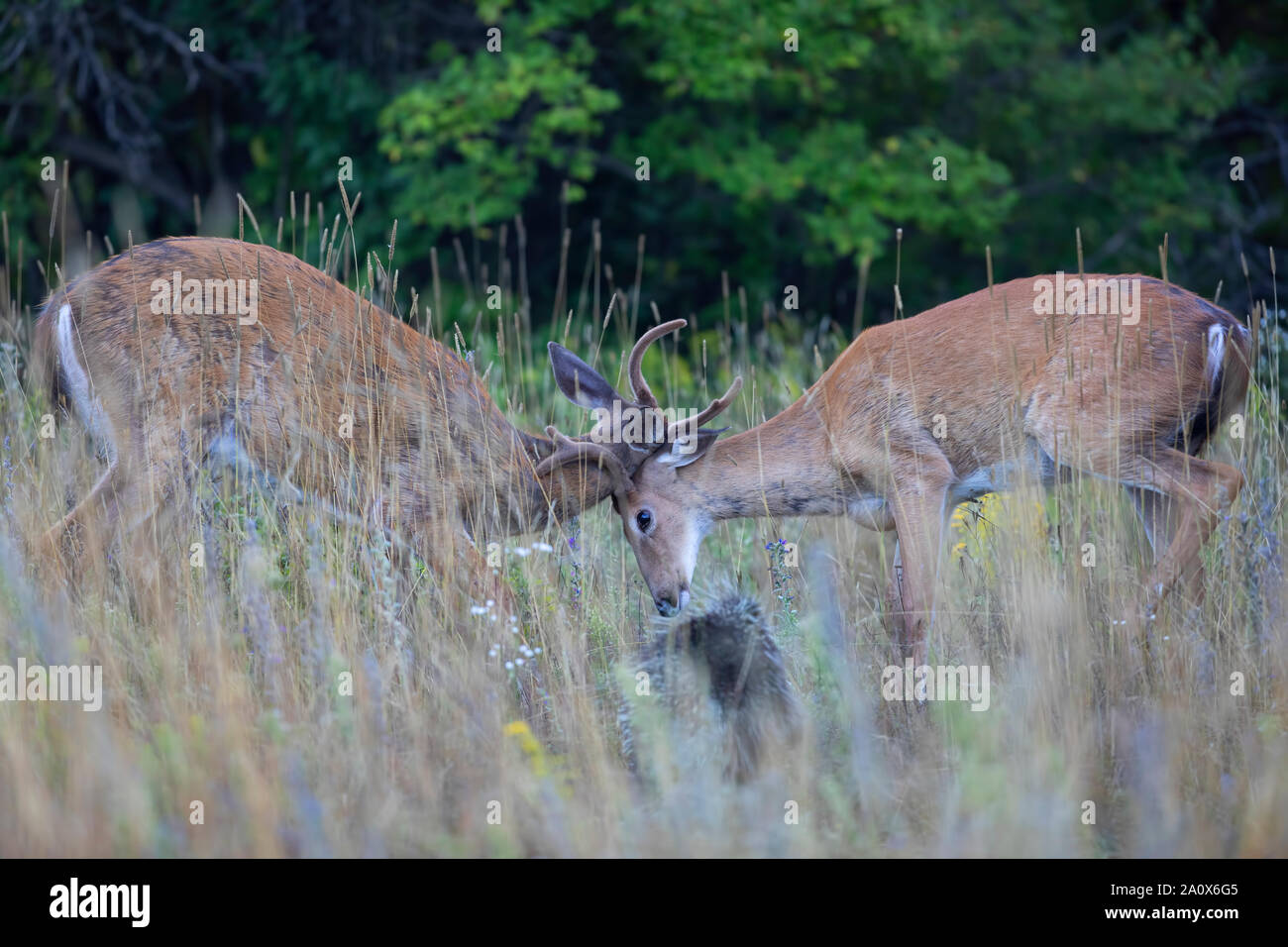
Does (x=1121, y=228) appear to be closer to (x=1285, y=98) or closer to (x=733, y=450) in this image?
(x=1285, y=98)

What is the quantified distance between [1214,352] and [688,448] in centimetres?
220

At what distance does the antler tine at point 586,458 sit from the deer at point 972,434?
0.5 inches

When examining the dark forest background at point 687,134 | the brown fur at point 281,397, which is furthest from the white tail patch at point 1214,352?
the dark forest background at point 687,134

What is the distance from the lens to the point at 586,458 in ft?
19.0

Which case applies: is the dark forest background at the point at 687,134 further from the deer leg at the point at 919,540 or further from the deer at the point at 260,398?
the deer leg at the point at 919,540

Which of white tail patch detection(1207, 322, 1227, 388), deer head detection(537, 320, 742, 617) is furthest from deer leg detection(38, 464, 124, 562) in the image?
white tail patch detection(1207, 322, 1227, 388)

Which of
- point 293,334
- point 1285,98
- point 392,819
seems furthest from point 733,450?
point 1285,98

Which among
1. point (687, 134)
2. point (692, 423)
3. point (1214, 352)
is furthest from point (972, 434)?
point (687, 134)

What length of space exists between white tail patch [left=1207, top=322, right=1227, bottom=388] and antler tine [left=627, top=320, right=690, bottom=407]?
2102 mm

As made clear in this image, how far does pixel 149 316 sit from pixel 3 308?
6.82 feet

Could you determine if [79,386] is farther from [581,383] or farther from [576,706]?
[576,706]

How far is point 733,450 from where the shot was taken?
Answer: 6039 millimetres
